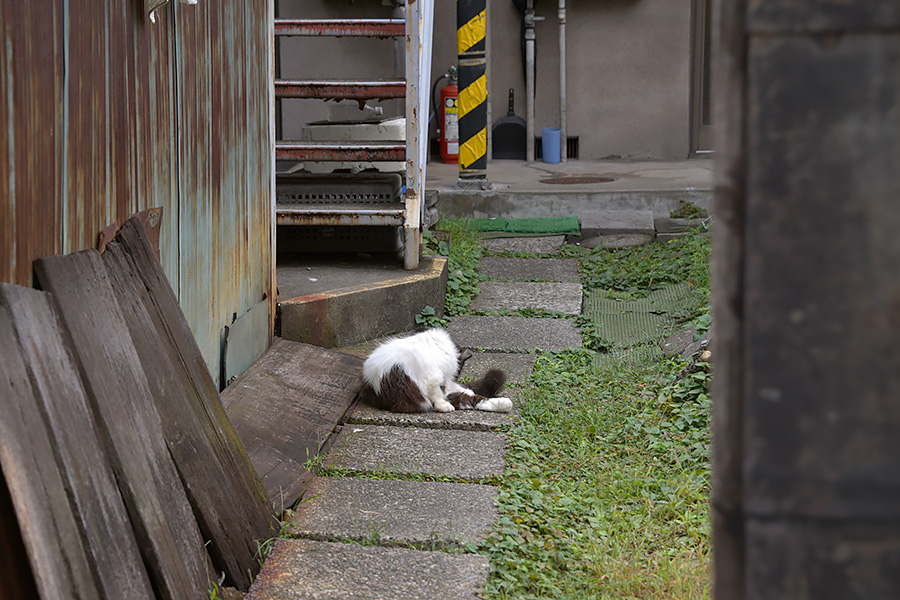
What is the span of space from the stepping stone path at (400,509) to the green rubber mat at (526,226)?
302 cm

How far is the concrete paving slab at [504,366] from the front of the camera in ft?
15.1

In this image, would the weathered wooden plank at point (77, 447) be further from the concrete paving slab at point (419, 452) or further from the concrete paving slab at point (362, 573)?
the concrete paving slab at point (419, 452)

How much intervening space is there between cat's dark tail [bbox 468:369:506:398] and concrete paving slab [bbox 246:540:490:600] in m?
1.66

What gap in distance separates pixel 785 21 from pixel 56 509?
1722 millimetres

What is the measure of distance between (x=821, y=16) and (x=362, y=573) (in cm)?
221

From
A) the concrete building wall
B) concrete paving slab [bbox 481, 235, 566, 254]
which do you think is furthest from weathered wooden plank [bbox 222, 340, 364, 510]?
the concrete building wall

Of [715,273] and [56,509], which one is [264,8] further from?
[715,273]

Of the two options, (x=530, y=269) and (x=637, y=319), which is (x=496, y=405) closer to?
(x=637, y=319)

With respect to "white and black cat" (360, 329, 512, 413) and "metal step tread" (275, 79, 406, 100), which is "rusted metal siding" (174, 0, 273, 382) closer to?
"white and black cat" (360, 329, 512, 413)

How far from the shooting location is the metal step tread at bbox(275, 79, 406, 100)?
229 inches

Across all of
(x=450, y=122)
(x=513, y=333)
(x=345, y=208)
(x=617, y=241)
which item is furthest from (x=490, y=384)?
(x=450, y=122)

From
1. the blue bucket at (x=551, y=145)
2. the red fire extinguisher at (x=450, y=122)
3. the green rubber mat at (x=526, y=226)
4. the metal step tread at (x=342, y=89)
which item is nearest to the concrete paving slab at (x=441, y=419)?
the metal step tread at (x=342, y=89)

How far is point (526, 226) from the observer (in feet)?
26.5

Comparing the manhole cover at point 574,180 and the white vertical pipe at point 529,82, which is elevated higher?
the white vertical pipe at point 529,82
